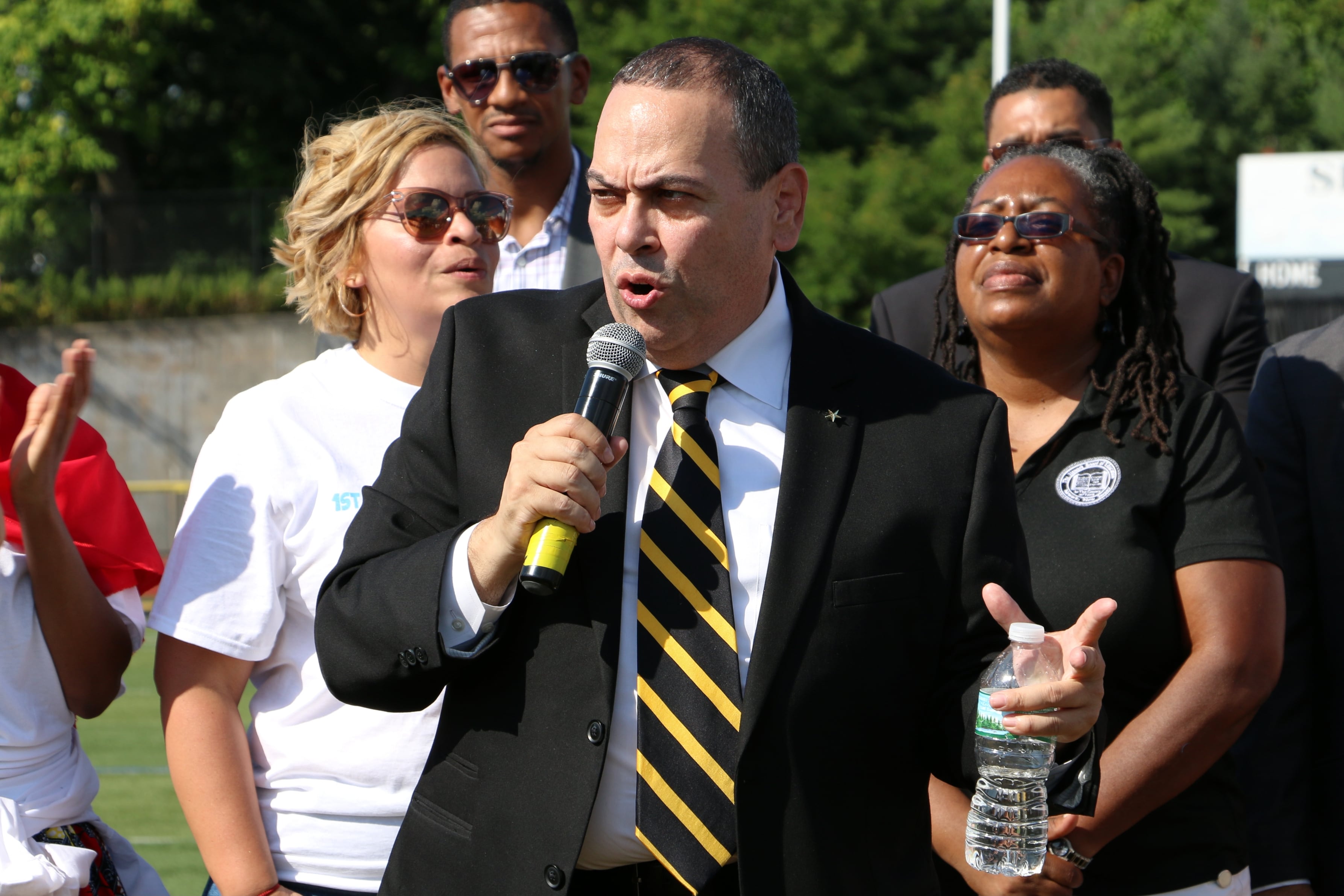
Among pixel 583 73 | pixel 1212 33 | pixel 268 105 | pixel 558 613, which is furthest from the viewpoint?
pixel 1212 33

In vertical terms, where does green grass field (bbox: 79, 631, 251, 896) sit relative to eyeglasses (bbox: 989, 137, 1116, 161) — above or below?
below

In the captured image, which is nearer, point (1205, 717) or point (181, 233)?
point (1205, 717)

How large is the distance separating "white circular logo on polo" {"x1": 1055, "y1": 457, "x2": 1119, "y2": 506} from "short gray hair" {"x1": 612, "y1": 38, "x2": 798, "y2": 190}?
1386 mm

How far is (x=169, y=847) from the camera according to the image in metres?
8.40

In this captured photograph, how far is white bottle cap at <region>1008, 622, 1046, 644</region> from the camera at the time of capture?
2.43 meters

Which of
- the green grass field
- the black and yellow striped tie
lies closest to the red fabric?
the black and yellow striped tie

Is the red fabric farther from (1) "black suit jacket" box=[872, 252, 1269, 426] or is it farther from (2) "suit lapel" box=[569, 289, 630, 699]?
(1) "black suit jacket" box=[872, 252, 1269, 426]

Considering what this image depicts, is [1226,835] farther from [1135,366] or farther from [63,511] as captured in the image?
[63,511]

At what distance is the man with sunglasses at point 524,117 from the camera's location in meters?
5.62

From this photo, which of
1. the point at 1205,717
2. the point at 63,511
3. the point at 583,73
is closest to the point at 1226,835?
the point at 1205,717

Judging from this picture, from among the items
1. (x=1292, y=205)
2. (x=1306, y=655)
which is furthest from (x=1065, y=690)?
(x=1292, y=205)

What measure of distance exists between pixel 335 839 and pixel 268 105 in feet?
102

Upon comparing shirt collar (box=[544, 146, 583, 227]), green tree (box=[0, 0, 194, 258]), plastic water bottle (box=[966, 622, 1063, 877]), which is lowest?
plastic water bottle (box=[966, 622, 1063, 877])

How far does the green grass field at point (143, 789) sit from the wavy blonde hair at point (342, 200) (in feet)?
14.0
